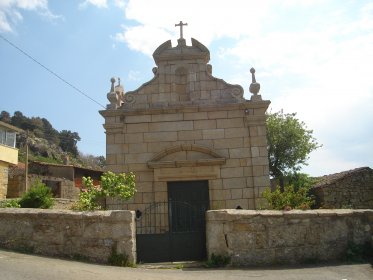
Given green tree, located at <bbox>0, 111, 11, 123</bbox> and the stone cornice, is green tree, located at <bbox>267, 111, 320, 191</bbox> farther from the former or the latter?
green tree, located at <bbox>0, 111, 11, 123</bbox>

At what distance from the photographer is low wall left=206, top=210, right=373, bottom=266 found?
7578mm

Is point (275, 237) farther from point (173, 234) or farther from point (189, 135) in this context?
point (189, 135)

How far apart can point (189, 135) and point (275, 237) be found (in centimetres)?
513

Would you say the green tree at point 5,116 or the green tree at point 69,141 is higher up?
the green tree at point 5,116

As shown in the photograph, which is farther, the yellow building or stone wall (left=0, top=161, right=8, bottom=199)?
the yellow building

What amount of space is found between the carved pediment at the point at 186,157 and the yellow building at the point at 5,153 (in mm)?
16865

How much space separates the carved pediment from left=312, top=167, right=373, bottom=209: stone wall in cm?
983

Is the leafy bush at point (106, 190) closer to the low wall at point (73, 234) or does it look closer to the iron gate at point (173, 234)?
the iron gate at point (173, 234)

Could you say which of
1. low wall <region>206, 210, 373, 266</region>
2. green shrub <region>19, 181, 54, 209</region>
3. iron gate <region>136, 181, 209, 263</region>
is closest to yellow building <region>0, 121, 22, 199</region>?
green shrub <region>19, 181, 54, 209</region>

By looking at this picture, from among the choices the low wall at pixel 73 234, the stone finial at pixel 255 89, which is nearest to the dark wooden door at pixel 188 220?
the low wall at pixel 73 234

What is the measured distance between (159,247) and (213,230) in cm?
138

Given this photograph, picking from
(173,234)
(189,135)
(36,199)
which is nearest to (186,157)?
(189,135)

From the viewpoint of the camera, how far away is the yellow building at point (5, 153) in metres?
24.5

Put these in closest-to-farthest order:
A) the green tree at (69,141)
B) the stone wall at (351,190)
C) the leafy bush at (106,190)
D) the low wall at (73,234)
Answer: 1. the low wall at (73,234)
2. the leafy bush at (106,190)
3. the stone wall at (351,190)
4. the green tree at (69,141)
